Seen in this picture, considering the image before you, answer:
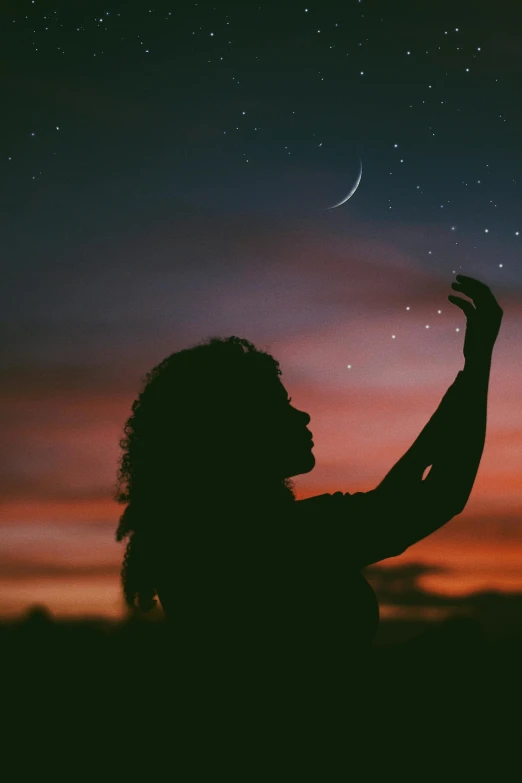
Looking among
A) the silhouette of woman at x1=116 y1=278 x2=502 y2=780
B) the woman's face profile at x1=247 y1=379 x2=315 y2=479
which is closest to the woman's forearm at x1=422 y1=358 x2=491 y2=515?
the silhouette of woman at x1=116 y1=278 x2=502 y2=780

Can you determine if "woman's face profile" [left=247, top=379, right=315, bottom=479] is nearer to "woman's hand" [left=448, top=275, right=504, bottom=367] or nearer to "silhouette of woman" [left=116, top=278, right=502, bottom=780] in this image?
"silhouette of woman" [left=116, top=278, right=502, bottom=780]

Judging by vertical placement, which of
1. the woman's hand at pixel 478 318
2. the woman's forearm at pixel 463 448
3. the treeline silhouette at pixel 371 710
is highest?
the woman's hand at pixel 478 318

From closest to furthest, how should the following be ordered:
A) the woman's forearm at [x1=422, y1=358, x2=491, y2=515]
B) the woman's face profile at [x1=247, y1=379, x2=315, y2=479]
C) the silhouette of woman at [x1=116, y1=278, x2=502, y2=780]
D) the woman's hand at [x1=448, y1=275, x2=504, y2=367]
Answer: the silhouette of woman at [x1=116, y1=278, x2=502, y2=780], the woman's forearm at [x1=422, y1=358, x2=491, y2=515], the woman's hand at [x1=448, y1=275, x2=504, y2=367], the woman's face profile at [x1=247, y1=379, x2=315, y2=479]

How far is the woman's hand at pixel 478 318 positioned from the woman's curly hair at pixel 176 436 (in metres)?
0.94

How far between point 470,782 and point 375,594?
0.97 metres

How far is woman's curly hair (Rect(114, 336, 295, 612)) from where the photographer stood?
3285mm

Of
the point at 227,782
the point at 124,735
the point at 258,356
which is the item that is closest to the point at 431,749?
the point at 227,782

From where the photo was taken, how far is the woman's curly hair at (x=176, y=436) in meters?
3.29

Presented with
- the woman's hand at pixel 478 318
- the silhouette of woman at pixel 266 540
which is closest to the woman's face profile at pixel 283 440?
the silhouette of woman at pixel 266 540

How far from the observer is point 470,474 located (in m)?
2.92

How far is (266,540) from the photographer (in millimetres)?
2988

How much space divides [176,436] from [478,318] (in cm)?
146

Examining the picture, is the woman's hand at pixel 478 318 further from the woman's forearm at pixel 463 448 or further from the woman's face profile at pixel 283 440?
the woman's face profile at pixel 283 440

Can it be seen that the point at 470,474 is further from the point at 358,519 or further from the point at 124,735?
the point at 124,735
